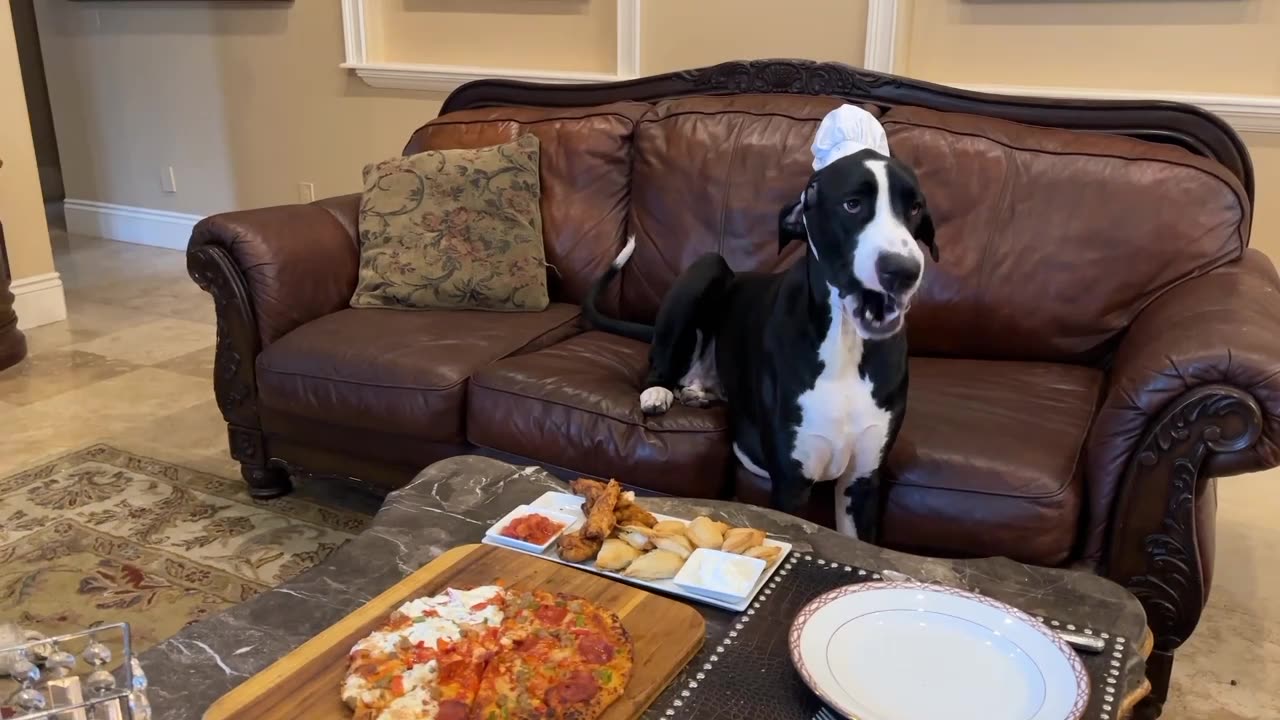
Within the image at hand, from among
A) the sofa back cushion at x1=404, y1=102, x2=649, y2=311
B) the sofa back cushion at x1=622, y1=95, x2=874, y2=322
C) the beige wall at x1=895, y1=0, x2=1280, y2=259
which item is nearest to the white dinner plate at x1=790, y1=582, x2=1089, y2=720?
the sofa back cushion at x1=622, y1=95, x2=874, y2=322

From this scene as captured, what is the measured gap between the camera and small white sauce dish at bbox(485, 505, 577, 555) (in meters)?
1.33

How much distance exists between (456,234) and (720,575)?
1.54 meters

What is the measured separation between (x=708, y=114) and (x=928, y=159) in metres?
0.57

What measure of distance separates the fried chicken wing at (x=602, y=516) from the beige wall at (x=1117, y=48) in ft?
7.02

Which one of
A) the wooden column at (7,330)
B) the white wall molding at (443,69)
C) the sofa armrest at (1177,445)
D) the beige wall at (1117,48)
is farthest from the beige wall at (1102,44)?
the wooden column at (7,330)

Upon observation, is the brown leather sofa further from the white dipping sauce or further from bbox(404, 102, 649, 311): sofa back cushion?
the white dipping sauce

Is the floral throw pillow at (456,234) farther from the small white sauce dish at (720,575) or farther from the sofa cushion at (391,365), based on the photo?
the small white sauce dish at (720,575)

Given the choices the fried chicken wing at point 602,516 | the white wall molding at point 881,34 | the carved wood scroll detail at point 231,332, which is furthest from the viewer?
Answer: the white wall molding at point 881,34

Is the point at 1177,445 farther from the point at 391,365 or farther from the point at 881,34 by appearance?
the point at 881,34

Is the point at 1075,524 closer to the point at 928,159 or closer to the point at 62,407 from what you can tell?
the point at 928,159

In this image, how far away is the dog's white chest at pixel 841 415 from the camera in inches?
64.1

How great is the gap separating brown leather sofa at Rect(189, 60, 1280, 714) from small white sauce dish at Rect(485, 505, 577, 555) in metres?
0.52

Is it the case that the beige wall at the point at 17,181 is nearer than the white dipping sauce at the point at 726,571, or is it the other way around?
the white dipping sauce at the point at 726,571

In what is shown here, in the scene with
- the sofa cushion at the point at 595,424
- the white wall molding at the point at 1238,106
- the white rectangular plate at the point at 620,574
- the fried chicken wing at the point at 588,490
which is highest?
the white wall molding at the point at 1238,106
